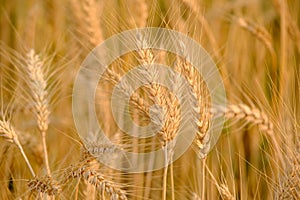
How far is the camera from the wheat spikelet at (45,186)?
1683mm

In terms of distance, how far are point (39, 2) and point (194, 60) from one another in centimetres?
201

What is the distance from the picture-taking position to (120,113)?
228cm

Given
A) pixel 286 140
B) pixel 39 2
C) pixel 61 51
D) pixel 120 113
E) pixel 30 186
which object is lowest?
pixel 30 186

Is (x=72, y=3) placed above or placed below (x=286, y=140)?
above

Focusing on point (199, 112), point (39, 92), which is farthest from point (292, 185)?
point (39, 92)

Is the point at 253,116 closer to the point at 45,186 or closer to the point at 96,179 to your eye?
the point at 96,179

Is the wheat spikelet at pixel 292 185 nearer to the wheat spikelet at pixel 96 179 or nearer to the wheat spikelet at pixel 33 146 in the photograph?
the wheat spikelet at pixel 96 179

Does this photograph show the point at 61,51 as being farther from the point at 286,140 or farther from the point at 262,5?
the point at 262,5

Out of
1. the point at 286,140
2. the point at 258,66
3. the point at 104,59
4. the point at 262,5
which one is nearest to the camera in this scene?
the point at 286,140

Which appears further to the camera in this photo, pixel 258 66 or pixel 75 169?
pixel 258 66

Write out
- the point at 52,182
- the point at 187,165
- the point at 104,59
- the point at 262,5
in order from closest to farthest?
the point at 52,182
the point at 104,59
the point at 187,165
the point at 262,5

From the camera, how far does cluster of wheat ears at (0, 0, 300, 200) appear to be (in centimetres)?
170

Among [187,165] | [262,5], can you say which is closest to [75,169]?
[187,165]

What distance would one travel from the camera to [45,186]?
1.69 meters
